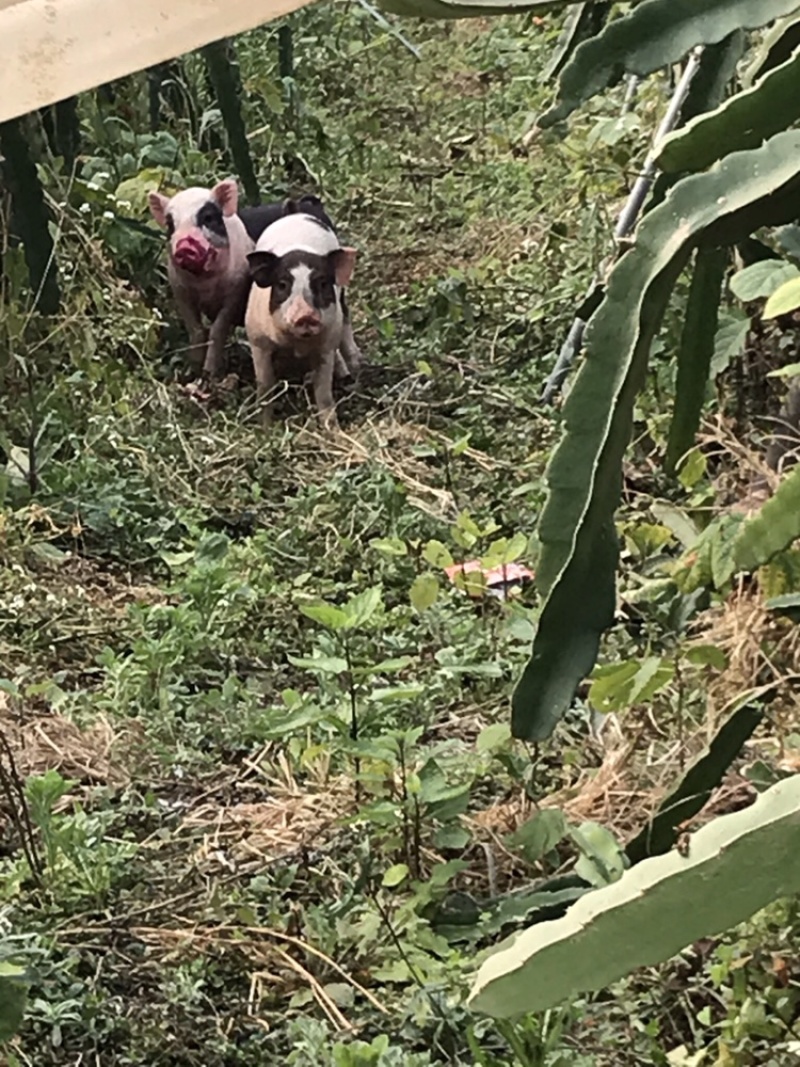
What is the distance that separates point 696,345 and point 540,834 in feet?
2.01

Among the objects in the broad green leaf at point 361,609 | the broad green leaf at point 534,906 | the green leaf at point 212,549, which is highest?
the broad green leaf at point 361,609

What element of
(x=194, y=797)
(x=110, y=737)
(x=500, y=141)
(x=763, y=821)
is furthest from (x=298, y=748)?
(x=500, y=141)

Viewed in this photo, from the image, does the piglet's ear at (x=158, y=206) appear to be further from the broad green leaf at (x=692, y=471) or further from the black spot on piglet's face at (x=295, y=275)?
the broad green leaf at (x=692, y=471)

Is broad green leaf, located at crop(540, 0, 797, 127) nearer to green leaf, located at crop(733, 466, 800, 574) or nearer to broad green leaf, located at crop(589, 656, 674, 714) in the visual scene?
green leaf, located at crop(733, 466, 800, 574)

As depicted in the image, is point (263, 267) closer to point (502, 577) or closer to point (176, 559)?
point (176, 559)

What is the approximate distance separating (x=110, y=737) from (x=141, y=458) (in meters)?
1.02

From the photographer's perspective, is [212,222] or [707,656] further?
[212,222]

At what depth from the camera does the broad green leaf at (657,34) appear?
3.93 ft

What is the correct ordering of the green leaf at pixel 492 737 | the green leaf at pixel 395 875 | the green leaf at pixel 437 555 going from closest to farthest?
1. the green leaf at pixel 395 875
2. the green leaf at pixel 492 737
3. the green leaf at pixel 437 555

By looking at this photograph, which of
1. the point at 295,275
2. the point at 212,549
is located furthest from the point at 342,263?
the point at 212,549

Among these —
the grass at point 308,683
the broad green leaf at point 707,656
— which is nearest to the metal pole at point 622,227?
the grass at point 308,683

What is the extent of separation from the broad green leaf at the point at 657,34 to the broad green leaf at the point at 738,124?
0.47ft

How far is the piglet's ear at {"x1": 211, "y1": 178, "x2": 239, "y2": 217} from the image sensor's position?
3486mm

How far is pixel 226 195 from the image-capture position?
351 centimetres
